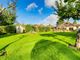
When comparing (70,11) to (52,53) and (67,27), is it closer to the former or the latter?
(52,53)

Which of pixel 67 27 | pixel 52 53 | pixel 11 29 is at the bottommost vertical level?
Answer: pixel 52 53

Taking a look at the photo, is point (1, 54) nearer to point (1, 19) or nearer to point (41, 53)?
point (41, 53)

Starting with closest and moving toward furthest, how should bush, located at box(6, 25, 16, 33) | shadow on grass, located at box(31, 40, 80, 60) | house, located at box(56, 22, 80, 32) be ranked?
shadow on grass, located at box(31, 40, 80, 60), house, located at box(56, 22, 80, 32), bush, located at box(6, 25, 16, 33)

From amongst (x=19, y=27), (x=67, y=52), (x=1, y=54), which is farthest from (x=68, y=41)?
(x=19, y=27)

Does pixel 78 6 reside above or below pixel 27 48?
above

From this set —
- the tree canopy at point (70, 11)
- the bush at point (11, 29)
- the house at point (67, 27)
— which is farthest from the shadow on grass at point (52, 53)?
the bush at point (11, 29)

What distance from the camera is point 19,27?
71938 mm

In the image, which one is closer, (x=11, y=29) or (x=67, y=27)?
(x=11, y=29)

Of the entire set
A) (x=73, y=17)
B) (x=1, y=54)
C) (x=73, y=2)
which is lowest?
(x=1, y=54)

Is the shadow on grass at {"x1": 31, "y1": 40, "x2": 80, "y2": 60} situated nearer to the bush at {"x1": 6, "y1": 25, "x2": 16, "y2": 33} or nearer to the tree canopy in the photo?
the tree canopy

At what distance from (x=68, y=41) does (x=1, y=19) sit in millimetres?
40970

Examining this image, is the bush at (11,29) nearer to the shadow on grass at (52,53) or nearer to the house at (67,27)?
the house at (67,27)

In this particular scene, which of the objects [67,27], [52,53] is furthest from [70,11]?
[67,27]

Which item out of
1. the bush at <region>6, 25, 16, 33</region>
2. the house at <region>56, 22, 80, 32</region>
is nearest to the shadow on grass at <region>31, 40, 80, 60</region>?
the house at <region>56, 22, 80, 32</region>
